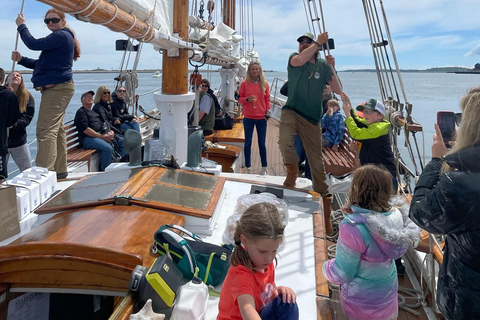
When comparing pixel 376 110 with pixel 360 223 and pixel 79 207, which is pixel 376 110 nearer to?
pixel 360 223

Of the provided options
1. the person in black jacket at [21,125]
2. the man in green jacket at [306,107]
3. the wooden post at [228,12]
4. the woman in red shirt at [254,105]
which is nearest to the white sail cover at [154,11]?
the man in green jacket at [306,107]

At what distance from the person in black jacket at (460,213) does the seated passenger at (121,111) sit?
515cm

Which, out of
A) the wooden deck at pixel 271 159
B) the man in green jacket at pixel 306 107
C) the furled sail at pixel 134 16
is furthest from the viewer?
the wooden deck at pixel 271 159

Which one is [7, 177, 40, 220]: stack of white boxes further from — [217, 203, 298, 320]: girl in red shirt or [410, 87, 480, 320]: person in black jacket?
[410, 87, 480, 320]: person in black jacket

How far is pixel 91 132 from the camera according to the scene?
4.88m

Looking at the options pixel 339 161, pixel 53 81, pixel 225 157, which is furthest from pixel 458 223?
pixel 225 157

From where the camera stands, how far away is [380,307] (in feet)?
5.62

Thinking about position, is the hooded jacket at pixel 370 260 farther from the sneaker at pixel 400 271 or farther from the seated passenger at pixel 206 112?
the seated passenger at pixel 206 112

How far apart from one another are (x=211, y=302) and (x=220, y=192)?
3.58 feet

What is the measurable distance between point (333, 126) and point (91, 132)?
10.7 ft

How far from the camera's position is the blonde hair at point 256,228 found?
124cm

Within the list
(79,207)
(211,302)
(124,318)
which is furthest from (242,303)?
(79,207)

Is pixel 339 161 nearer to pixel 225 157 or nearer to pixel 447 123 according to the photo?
pixel 225 157

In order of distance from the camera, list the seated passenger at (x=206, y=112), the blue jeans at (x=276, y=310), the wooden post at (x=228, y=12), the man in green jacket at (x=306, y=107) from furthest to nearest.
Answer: the wooden post at (x=228, y=12), the seated passenger at (x=206, y=112), the man in green jacket at (x=306, y=107), the blue jeans at (x=276, y=310)
